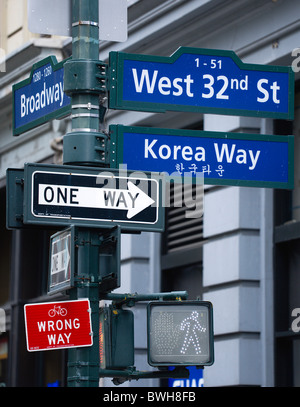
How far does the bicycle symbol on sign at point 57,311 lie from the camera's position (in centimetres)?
600

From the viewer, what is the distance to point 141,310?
A: 13469 millimetres

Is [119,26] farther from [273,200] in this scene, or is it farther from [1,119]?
[1,119]

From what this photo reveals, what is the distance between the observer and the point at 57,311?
6.01m

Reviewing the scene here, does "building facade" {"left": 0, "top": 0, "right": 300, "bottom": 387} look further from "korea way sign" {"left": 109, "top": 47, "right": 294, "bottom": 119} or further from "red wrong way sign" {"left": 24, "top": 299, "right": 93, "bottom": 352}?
"red wrong way sign" {"left": 24, "top": 299, "right": 93, "bottom": 352}

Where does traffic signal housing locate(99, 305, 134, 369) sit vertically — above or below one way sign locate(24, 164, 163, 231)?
below

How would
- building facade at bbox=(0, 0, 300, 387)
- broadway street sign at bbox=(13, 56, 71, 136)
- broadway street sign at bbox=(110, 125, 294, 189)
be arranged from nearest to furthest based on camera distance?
broadway street sign at bbox=(110, 125, 294, 189) < broadway street sign at bbox=(13, 56, 71, 136) < building facade at bbox=(0, 0, 300, 387)

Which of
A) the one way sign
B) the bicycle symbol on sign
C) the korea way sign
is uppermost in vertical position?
the korea way sign

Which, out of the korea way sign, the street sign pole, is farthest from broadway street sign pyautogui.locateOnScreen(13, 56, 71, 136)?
the korea way sign

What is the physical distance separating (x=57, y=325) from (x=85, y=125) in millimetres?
1396

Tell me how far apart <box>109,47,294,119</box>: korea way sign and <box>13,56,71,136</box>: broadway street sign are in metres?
0.48

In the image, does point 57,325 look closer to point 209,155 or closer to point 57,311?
point 57,311

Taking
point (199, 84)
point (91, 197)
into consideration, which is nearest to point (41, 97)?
point (199, 84)

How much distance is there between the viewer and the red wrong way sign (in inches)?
235

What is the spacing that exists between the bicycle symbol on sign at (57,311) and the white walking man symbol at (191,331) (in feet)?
2.57
